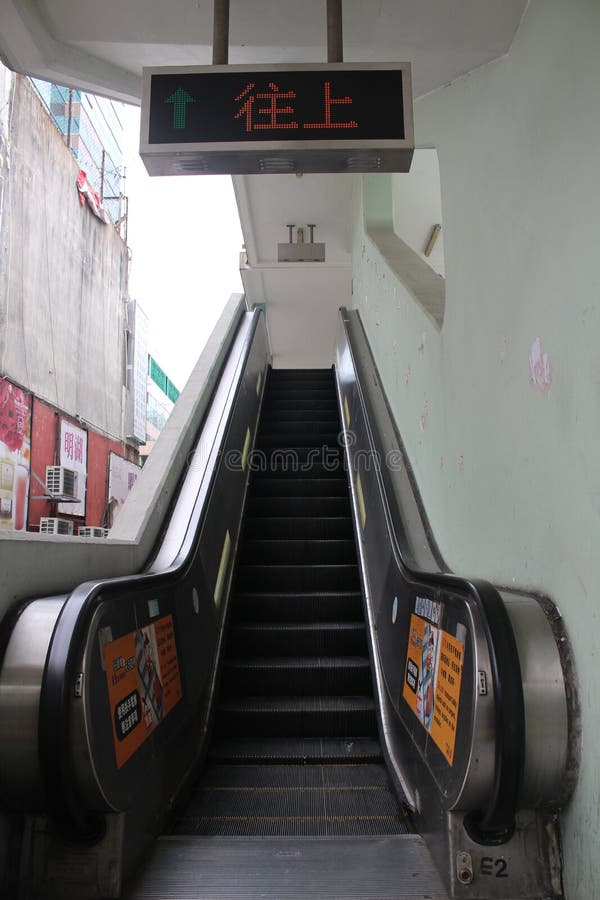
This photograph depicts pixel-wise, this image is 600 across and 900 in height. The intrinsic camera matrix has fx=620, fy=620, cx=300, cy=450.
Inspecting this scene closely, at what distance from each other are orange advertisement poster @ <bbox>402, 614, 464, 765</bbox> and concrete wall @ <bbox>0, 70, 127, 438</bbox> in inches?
331

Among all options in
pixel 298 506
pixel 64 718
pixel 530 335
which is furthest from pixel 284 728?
pixel 530 335

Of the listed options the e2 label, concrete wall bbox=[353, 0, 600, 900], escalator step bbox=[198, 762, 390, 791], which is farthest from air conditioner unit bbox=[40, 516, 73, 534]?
the e2 label

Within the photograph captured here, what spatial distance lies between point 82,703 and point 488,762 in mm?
1046

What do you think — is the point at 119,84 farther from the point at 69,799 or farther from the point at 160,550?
the point at 69,799

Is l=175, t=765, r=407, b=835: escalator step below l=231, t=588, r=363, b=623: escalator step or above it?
below

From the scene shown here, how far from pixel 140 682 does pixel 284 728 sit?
1.15m

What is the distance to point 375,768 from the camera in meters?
2.62

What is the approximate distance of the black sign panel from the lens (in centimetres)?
226

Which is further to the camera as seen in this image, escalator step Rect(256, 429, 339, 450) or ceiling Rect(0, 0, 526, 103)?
escalator step Rect(256, 429, 339, 450)

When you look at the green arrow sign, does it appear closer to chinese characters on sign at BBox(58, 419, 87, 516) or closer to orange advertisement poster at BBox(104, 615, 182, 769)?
orange advertisement poster at BBox(104, 615, 182, 769)

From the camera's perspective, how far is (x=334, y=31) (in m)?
2.32

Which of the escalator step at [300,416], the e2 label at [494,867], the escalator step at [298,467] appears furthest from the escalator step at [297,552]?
the e2 label at [494,867]

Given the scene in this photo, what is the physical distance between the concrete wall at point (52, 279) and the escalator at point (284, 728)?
24.2 feet

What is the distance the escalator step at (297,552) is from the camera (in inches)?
160
